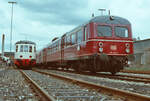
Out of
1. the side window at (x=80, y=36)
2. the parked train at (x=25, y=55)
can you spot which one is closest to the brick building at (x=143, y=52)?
the parked train at (x=25, y=55)

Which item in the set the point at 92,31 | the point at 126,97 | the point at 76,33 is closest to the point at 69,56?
the point at 76,33

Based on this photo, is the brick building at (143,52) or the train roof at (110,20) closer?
the train roof at (110,20)

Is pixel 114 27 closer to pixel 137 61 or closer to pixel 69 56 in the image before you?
pixel 69 56

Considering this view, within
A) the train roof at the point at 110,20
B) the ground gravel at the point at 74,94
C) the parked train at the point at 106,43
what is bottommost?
the ground gravel at the point at 74,94

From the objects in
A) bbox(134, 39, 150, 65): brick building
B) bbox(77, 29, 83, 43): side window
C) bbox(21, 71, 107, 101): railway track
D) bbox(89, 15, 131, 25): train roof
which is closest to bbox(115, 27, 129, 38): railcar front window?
bbox(89, 15, 131, 25): train roof

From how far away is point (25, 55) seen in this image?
74.0ft

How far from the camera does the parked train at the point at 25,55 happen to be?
22172mm

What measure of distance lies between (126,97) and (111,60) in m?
6.50

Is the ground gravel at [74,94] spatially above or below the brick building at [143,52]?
below

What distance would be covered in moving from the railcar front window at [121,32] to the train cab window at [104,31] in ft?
1.27

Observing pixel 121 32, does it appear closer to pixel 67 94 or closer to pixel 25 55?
pixel 67 94

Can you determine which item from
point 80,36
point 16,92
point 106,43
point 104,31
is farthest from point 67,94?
point 80,36

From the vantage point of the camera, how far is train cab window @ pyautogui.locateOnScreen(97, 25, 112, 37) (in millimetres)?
10812

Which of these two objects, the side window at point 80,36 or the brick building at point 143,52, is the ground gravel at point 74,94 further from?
the brick building at point 143,52
